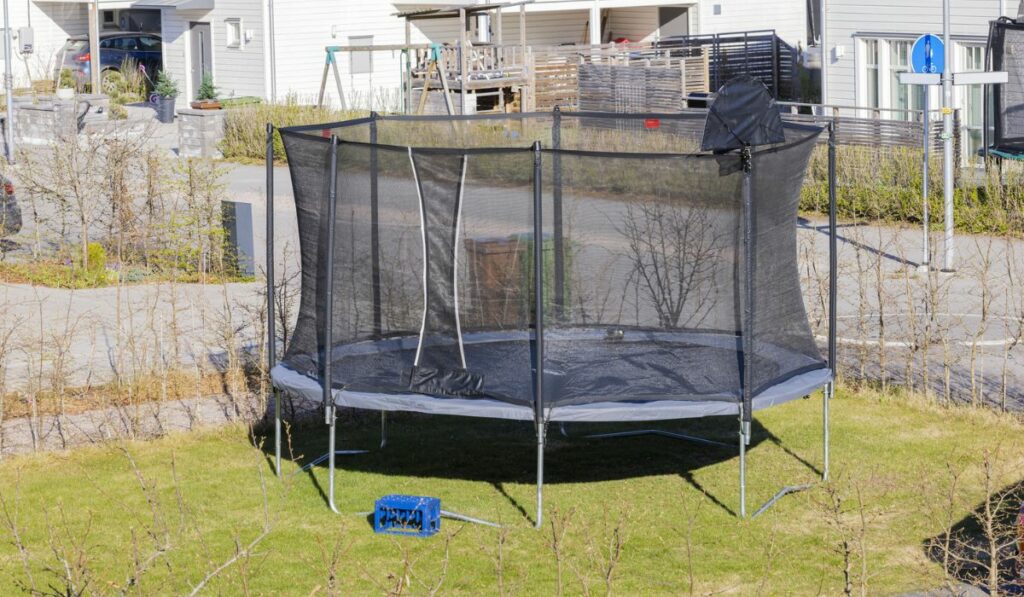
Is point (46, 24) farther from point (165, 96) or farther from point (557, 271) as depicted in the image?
point (557, 271)

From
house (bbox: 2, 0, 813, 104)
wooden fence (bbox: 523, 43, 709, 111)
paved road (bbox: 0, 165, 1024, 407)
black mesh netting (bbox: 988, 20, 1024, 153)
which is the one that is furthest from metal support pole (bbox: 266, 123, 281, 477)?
house (bbox: 2, 0, 813, 104)

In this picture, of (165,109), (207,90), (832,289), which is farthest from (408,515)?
(207,90)

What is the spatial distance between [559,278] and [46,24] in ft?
127

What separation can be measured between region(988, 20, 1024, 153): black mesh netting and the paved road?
1.55 m

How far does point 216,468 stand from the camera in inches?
377

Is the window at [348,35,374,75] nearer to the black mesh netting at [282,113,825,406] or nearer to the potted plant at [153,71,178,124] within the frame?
the potted plant at [153,71,178,124]

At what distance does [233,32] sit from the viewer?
36562mm

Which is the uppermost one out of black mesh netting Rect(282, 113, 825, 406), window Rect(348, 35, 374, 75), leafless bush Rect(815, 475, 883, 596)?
window Rect(348, 35, 374, 75)

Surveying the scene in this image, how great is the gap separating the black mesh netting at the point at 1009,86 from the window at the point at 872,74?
749 cm

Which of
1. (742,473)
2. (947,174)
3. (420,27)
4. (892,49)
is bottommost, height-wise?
(742,473)

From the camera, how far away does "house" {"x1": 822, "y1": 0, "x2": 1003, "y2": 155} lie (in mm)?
24094

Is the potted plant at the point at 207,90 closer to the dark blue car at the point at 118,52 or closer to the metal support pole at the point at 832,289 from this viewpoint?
the dark blue car at the point at 118,52

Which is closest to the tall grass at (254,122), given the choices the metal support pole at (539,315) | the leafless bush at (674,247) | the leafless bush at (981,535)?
the leafless bush at (674,247)

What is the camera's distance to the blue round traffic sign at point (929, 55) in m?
16.5
